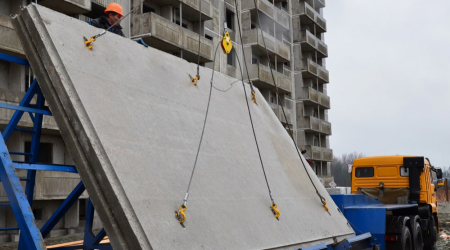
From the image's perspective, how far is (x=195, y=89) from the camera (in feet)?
22.9

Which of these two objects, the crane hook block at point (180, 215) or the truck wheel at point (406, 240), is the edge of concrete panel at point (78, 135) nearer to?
the crane hook block at point (180, 215)

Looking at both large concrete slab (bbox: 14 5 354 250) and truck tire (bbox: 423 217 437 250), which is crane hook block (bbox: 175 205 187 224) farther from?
truck tire (bbox: 423 217 437 250)

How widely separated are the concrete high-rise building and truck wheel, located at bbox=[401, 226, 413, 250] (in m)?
3.32

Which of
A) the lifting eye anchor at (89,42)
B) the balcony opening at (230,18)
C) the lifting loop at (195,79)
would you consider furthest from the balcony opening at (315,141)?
the lifting eye anchor at (89,42)

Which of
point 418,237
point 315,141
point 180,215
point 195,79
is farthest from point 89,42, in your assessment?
point 315,141

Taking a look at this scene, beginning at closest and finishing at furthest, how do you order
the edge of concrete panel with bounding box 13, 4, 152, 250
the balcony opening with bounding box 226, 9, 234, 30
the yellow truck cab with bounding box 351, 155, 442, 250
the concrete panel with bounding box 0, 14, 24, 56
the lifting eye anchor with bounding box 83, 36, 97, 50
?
the edge of concrete panel with bounding box 13, 4, 152, 250, the lifting eye anchor with bounding box 83, 36, 97, 50, the yellow truck cab with bounding box 351, 155, 442, 250, the concrete panel with bounding box 0, 14, 24, 56, the balcony opening with bounding box 226, 9, 234, 30

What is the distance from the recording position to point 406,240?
36.3 feet

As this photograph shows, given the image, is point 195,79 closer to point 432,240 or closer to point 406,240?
point 406,240

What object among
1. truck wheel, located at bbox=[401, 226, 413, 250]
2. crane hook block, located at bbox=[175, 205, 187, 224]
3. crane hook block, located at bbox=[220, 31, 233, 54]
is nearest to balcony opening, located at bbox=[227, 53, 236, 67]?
truck wheel, located at bbox=[401, 226, 413, 250]

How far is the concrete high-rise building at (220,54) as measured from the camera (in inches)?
802

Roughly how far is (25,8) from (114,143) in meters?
1.68

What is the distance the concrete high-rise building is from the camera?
20.4 metres

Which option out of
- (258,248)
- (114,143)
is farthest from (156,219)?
(258,248)

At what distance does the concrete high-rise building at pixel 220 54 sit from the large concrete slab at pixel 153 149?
97 cm
